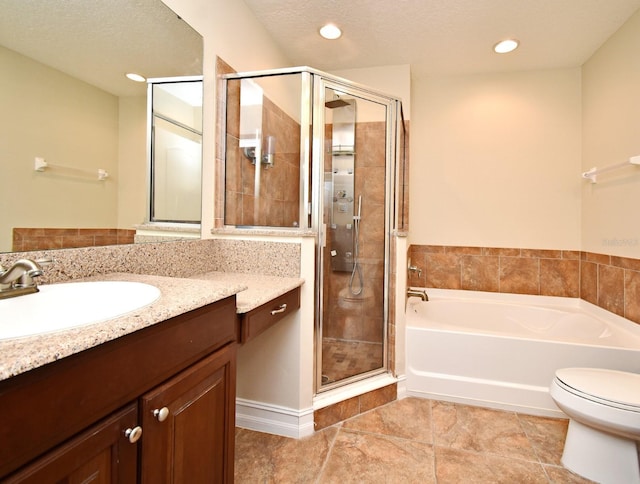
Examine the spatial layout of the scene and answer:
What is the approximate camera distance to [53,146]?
1.01 metres

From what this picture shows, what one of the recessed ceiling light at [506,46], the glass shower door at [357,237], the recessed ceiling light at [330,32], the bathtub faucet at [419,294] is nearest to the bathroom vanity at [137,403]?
the glass shower door at [357,237]

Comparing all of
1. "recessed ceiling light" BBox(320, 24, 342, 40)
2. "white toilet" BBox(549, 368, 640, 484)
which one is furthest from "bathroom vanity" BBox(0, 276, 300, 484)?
"recessed ceiling light" BBox(320, 24, 342, 40)

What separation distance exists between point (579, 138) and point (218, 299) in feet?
10.4

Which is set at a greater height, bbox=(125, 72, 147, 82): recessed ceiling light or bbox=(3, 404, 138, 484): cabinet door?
bbox=(125, 72, 147, 82): recessed ceiling light

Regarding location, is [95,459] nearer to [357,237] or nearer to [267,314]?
[267,314]

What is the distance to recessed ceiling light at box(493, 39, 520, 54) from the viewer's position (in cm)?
237

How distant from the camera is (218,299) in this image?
3.17 ft

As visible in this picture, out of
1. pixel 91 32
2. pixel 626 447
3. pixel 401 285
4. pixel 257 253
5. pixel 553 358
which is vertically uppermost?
pixel 91 32

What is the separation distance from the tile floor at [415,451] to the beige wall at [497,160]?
1.54m

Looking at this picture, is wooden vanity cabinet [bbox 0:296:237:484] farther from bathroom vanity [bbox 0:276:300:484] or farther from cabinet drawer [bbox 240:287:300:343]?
cabinet drawer [bbox 240:287:300:343]

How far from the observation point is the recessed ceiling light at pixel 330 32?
2242 millimetres

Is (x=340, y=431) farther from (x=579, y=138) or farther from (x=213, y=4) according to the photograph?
(x=579, y=138)

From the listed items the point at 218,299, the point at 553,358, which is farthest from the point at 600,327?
the point at 218,299

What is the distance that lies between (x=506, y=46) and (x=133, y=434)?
3071mm
